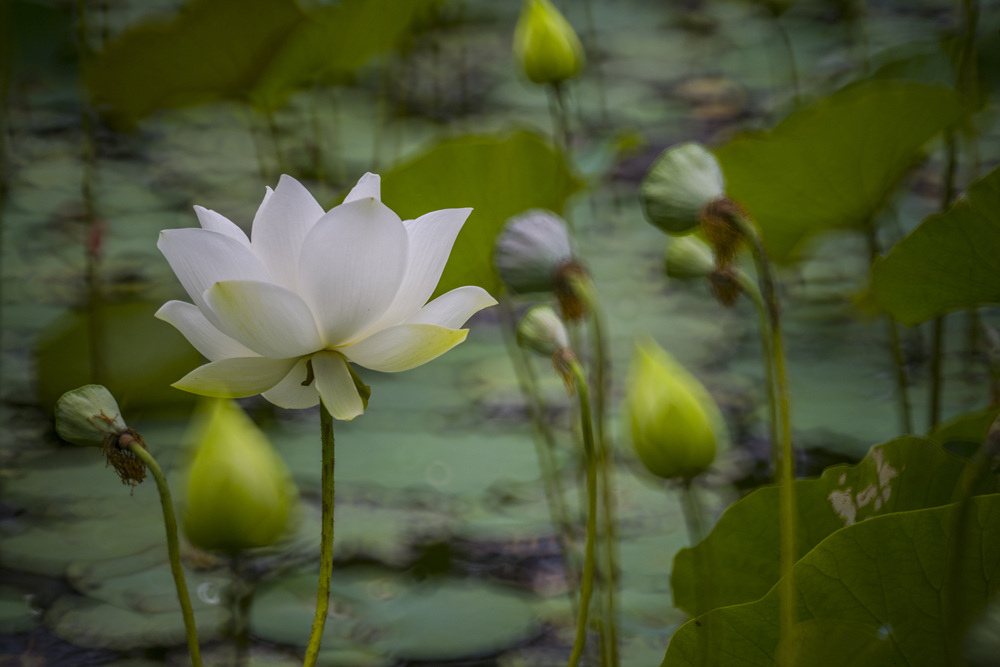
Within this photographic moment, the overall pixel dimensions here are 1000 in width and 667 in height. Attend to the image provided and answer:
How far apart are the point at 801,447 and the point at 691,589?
398mm

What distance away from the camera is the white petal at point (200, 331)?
30cm

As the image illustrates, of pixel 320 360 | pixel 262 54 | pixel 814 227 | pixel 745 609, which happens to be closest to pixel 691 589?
pixel 745 609

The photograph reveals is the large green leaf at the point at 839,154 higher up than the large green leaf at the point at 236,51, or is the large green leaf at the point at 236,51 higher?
the large green leaf at the point at 236,51

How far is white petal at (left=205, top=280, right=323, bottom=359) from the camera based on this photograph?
0.27 metres

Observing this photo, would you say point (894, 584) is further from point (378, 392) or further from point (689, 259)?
point (378, 392)

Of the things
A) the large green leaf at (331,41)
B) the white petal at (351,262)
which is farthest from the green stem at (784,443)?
the large green leaf at (331,41)

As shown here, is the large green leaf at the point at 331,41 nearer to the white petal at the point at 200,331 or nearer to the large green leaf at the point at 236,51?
the large green leaf at the point at 236,51

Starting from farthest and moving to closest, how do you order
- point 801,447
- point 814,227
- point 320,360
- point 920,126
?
1. point 801,447
2. point 814,227
3. point 920,126
4. point 320,360

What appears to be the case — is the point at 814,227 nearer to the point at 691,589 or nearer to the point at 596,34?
the point at 691,589

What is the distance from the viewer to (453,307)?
0.32 metres

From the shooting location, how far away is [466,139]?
55 centimetres

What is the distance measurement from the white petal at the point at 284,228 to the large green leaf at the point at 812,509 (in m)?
0.23

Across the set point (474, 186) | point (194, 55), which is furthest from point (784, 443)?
point (194, 55)

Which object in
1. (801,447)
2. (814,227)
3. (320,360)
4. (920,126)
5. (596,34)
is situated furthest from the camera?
(596,34)
